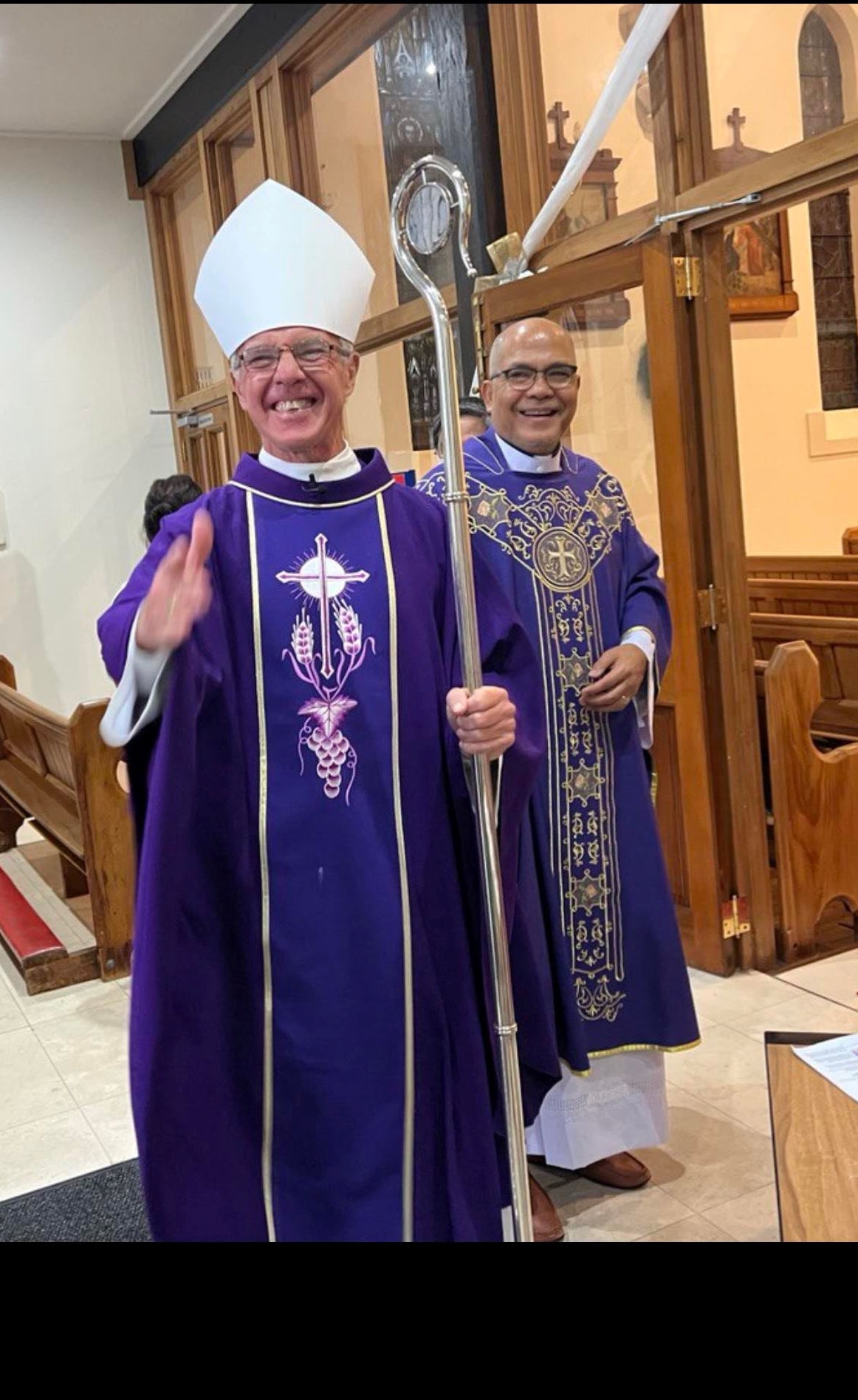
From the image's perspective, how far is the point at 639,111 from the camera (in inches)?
126

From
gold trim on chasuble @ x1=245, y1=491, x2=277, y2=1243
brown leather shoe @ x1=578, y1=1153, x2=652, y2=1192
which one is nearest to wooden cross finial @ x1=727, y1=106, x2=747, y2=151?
gold trim on chasuble @ x1=245, y1=491, x2=277, y2=1243

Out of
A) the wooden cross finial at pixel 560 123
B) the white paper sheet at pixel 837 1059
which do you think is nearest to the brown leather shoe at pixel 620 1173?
the white paper sheet at pixel 837 1059

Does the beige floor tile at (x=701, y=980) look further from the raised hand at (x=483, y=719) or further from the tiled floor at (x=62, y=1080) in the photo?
the raised hand at (x=483, y=719)

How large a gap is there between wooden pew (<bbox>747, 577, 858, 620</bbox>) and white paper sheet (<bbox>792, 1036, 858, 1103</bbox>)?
273 cm

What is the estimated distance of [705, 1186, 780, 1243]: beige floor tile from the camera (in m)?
2.12

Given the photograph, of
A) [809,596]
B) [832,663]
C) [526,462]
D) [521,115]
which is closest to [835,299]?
[809,596]

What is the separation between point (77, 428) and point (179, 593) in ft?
15.6

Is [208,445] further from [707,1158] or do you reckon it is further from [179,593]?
[179,593]

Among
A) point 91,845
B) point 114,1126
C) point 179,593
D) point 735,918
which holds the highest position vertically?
point 179,593

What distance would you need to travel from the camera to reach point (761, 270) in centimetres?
605

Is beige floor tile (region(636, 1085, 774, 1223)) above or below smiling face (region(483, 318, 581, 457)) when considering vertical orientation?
below

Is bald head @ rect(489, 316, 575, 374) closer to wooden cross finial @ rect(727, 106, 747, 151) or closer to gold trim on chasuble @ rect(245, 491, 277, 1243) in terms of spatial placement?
gold trim on chasuble @ rect(245, 491, 277, 1243)
